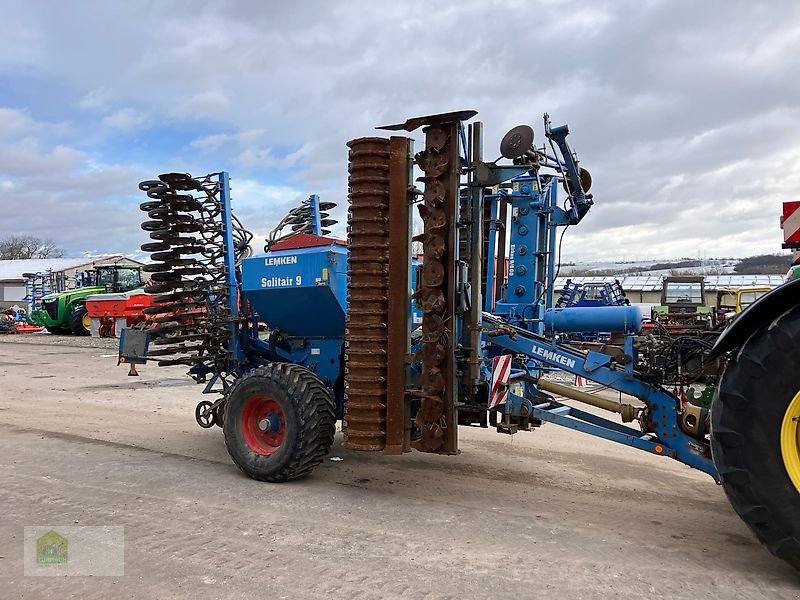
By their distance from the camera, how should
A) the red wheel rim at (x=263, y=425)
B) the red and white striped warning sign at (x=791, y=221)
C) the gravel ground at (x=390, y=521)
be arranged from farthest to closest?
the red wheel rim at (x=263, y=425), the red and white striped warning sign at (x=791, y=221), the gravel ground at (x=390, y=521)

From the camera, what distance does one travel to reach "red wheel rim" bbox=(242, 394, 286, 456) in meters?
5.64

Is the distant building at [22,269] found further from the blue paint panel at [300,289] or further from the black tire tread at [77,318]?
the blue paint panel at [300,289]

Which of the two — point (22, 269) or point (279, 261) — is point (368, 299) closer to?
point (279, 261)

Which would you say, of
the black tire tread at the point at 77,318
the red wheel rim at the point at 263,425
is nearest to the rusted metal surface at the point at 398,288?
the red wheel rim at the point at 263,425

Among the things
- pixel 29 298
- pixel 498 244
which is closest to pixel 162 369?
pixel 498 244

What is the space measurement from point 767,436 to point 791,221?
1.73 metres

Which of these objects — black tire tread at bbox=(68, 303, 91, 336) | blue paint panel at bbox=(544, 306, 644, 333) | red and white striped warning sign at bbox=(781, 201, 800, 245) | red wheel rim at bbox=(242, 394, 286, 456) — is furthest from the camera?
black tire tread at bbox=(68, 303, 91, 336)

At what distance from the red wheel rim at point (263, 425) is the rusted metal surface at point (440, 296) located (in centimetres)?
138

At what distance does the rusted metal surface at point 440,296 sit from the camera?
4.86 m

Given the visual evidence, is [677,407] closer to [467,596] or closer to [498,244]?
[467,596]

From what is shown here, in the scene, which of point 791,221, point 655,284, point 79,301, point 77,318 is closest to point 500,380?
point 791,221

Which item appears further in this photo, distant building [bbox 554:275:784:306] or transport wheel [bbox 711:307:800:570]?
distant building [bbox 554:275:784:306]

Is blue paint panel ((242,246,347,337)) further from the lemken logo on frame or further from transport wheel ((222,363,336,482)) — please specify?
transport wheel ((222,363,336,482))

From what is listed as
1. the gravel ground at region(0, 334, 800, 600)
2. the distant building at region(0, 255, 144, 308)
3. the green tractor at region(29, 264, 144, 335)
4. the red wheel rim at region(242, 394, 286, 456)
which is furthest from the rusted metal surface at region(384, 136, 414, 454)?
the distant building at region(0, 255, 144, 308)
